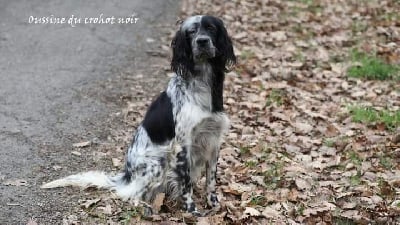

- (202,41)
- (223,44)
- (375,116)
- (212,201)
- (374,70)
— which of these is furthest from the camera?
(374,70)

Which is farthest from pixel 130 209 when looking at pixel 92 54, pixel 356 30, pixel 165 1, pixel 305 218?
pixel 165 1

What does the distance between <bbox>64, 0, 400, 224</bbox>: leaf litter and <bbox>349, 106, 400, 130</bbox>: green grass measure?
0.10 metres

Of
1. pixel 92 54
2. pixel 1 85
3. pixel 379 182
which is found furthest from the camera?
pixel 92 54

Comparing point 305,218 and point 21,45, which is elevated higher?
point 21,45

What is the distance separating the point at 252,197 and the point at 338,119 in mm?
2634

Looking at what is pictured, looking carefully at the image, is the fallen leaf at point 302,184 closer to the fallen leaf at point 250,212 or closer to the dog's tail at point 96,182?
the fallen leaf at point 250,212

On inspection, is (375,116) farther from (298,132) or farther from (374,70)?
(374,70)

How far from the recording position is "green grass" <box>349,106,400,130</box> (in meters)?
7.35

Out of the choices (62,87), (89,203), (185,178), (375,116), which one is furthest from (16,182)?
(375,116)

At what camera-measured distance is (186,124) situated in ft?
17.1

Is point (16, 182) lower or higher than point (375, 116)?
lower

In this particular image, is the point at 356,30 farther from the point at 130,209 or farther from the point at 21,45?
the point at 130,209

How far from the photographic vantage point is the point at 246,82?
360 inches

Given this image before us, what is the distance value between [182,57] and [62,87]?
3.71m
